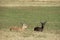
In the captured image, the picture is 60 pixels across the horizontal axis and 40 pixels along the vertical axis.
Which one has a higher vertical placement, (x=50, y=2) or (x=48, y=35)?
(x=48, y=35)

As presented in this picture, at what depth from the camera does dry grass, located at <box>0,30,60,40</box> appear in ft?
28.4

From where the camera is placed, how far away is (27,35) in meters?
9.02

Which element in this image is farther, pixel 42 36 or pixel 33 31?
pixel 33 31

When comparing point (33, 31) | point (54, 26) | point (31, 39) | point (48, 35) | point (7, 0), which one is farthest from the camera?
point (7, 0)

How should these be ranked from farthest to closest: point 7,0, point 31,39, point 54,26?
point 7,0, point 54,26, point 31,39

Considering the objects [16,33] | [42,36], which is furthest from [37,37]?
[16,33]

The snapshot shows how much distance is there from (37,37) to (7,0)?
13154 millimetres

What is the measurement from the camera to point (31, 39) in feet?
27.8

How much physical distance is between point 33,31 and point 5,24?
189cm

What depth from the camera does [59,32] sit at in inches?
380

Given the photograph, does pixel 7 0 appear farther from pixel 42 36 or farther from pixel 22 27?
pixel 42 36

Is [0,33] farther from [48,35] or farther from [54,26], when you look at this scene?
[54,26]

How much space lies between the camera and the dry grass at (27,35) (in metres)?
8.65

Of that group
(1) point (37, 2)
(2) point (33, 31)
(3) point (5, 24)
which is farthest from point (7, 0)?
(2) point (33, 31)
